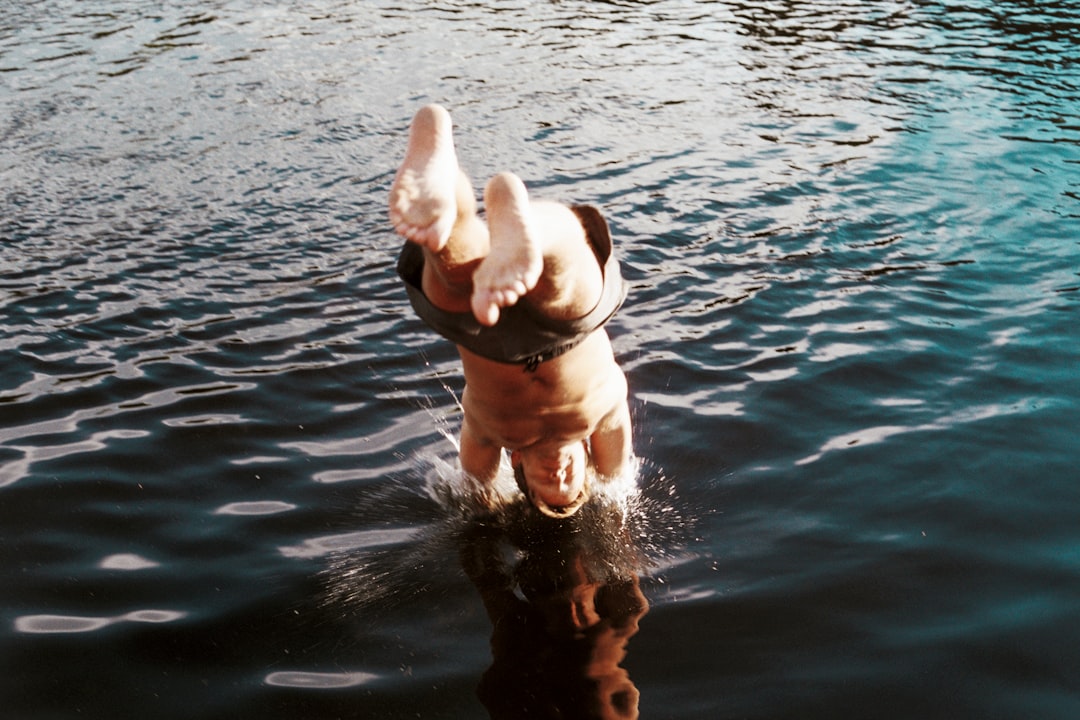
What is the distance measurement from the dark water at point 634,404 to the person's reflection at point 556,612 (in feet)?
0.07

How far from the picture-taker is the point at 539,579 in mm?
4543

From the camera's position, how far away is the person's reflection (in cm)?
372

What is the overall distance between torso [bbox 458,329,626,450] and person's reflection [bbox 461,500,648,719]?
662 mm

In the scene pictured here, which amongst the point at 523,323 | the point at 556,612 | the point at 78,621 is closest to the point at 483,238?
the point at 523,323

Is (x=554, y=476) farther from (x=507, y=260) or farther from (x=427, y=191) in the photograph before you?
(x=427, y=191)

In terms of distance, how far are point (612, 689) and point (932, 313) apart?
4481mm

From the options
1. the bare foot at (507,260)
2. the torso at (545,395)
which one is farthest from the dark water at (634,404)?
the bare foot at (507,260)

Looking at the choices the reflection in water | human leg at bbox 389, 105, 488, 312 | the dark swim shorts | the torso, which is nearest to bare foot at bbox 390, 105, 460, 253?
human leg at bbox 389, 105, 488, 312

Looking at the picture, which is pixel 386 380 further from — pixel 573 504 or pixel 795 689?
pixel 795 689

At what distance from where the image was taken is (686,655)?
12.9 ft

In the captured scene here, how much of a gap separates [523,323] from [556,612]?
138 centimetres

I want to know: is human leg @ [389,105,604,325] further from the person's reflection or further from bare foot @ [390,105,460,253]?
the person's reflection

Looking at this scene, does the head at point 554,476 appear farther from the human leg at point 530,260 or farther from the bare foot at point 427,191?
the bare foot at point 427,191

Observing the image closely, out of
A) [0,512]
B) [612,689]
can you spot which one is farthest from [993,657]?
[0,512]
